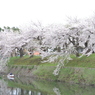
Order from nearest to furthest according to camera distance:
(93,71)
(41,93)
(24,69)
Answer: (41,93) → (93,71) → (24,69)

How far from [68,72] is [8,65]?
15954mm

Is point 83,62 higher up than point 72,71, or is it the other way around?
point 83,62

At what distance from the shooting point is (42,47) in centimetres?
3291

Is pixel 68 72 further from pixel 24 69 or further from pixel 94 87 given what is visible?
pixel 24 69

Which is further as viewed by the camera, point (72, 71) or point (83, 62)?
point (83, 62)

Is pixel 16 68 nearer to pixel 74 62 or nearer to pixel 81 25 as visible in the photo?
pixel 74 62

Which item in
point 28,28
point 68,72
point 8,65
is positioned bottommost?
point 8,65

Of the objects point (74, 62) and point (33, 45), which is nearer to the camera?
point (74, 62)

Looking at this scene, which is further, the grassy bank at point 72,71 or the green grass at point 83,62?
the green grass at point 83,62

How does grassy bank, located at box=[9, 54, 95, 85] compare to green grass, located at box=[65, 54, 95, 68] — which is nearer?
grassy bank, located at box=[9, 54, 95, 85]

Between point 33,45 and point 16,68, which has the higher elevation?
point 33,45

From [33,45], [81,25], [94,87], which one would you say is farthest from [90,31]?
[33,45]

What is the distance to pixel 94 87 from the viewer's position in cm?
1955

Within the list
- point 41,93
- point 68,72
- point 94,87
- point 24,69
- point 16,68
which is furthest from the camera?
point 16,68
